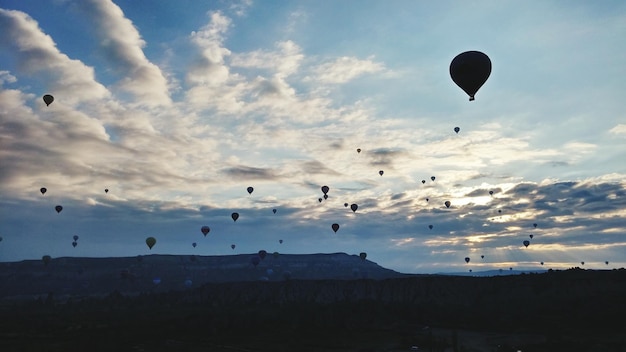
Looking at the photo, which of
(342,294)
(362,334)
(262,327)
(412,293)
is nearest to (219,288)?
(342,294)

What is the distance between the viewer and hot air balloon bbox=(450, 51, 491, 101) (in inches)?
1697

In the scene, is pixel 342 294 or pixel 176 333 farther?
pixel 342 294

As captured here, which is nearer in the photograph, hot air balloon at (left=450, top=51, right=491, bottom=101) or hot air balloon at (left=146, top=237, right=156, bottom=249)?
hot air balloon at (left=450, top=51, right=491, bottom=101)

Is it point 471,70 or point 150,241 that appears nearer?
point 471,70

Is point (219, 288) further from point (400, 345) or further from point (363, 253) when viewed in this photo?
point (400, 345)

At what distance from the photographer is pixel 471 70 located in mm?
43125

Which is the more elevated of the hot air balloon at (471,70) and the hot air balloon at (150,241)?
the hot air balloon at (471,70)

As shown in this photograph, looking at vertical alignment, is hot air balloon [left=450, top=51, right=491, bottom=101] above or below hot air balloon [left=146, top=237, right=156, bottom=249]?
above

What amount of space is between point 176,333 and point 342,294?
56033 mm

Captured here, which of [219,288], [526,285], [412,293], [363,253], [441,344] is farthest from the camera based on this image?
[219,288]

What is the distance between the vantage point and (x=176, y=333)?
66.2 meters

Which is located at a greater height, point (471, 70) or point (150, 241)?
point (471, 70)

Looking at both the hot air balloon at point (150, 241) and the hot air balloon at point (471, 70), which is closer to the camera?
the hot air balloon at point (471, 70)

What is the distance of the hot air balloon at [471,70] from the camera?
43.1 metres
